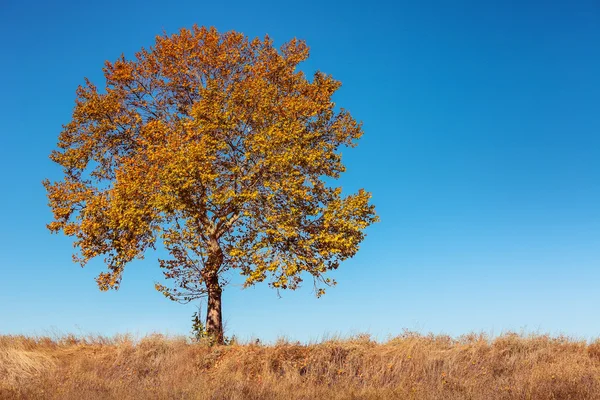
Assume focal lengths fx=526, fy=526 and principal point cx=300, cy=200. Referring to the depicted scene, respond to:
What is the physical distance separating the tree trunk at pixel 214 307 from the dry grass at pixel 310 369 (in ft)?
10.4

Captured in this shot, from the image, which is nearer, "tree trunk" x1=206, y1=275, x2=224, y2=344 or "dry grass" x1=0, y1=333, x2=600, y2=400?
"dry grass" x1=0, y1=333, x2=600, y2=400

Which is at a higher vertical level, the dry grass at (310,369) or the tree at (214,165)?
the tree at (214,165)

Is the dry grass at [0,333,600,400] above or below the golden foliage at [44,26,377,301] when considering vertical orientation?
below

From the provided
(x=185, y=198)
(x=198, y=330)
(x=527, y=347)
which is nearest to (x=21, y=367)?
(x=198, y=330)

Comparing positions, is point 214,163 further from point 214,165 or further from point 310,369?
point 310,369

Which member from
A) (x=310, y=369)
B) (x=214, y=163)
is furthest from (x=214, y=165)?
(x=310, y=369)

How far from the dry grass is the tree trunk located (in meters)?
3.18

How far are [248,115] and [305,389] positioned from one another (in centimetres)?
1228

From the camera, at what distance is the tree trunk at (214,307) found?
22.2m

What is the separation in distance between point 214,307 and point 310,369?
7.82 meters

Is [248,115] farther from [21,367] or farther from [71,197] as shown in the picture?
[21,367]

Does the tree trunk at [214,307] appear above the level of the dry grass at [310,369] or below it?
above

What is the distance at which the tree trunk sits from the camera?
72.8 ft

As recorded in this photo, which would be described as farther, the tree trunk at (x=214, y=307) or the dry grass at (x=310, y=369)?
the tree trunk at (x=214, y=307)
